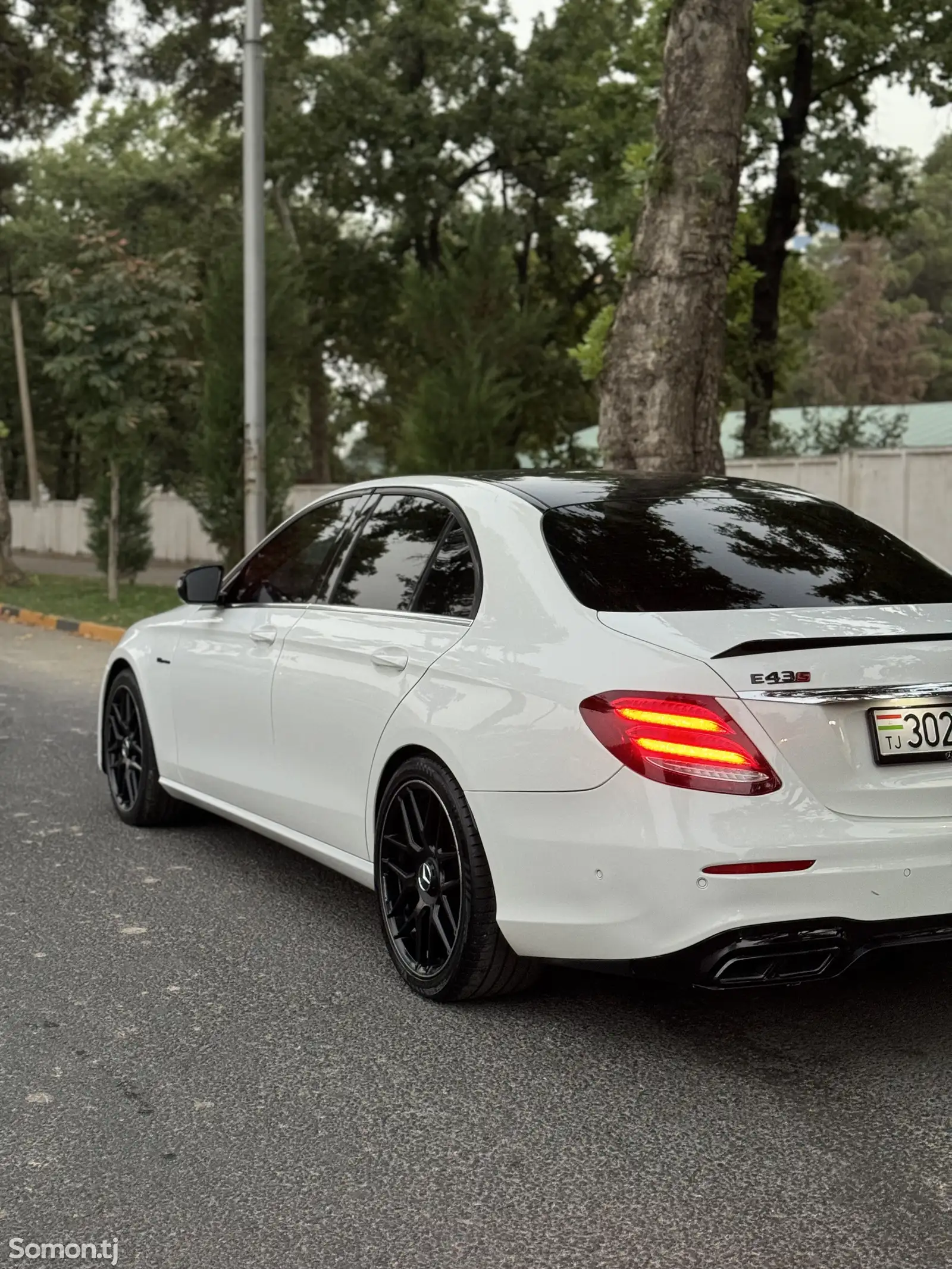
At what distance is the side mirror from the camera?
6.30 meters

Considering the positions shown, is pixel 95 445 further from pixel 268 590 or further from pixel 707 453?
pixel 268 590

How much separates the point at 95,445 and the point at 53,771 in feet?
49.2

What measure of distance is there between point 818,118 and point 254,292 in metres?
15.8

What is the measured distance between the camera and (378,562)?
5332 millimetres

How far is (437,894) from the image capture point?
461 centimetres

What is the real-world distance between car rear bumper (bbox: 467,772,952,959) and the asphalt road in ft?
1.26

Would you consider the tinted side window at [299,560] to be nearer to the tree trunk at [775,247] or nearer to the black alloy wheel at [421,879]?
the black alloy wheel at [421,879]

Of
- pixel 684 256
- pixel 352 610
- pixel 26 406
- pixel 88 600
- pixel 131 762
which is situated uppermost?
pixel 26 406

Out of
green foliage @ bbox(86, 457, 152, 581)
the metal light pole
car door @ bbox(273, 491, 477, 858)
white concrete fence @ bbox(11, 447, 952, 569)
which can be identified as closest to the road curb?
the metal light pole

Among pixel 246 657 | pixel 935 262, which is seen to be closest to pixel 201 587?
pixel 246 657

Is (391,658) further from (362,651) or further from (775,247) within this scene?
(775,247)

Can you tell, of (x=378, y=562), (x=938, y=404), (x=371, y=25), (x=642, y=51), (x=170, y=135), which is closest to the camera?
(x=378, y=562)

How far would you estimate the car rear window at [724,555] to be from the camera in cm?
434

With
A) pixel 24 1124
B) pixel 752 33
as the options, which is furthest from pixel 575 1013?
pixel 752 33
